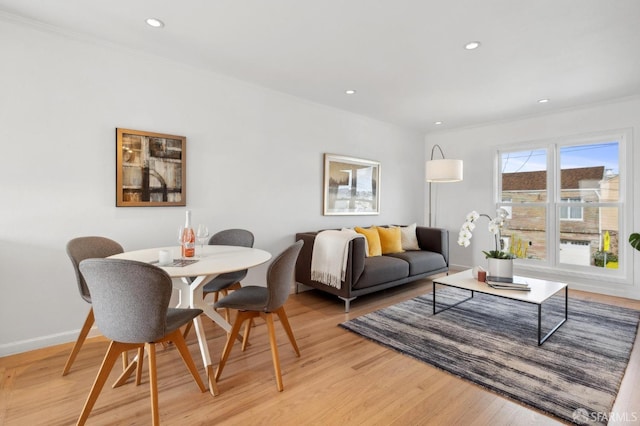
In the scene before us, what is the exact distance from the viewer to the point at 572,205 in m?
4.36

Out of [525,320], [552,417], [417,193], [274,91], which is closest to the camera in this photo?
[552,417]

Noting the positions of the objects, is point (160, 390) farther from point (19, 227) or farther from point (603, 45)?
point (603, 45)

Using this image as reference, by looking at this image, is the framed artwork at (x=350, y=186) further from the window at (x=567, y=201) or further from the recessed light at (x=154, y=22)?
the recessed light at (x=154, y=22)

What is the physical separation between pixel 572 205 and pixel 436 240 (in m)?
1.88

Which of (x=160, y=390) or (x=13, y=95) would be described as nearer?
(x=160, y=390)

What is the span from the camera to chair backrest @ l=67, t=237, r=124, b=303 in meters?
2.10

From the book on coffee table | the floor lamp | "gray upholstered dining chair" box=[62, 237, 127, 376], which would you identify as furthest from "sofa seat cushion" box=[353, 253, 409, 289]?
"gray upholstered dining chair" box=[62, 237, 127, 376]

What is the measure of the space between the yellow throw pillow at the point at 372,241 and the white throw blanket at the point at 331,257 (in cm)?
66

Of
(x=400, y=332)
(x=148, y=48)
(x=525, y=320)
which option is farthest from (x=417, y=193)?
(x=148, y=48)

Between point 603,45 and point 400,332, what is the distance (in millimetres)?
2937

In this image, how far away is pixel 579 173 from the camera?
4.32 metres

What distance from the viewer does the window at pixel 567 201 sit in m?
4.09

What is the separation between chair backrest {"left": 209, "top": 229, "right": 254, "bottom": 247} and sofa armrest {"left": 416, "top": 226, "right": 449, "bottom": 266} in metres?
2.79

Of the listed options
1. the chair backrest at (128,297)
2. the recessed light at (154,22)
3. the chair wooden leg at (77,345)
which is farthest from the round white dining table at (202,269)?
the recessed light at (154,22)
